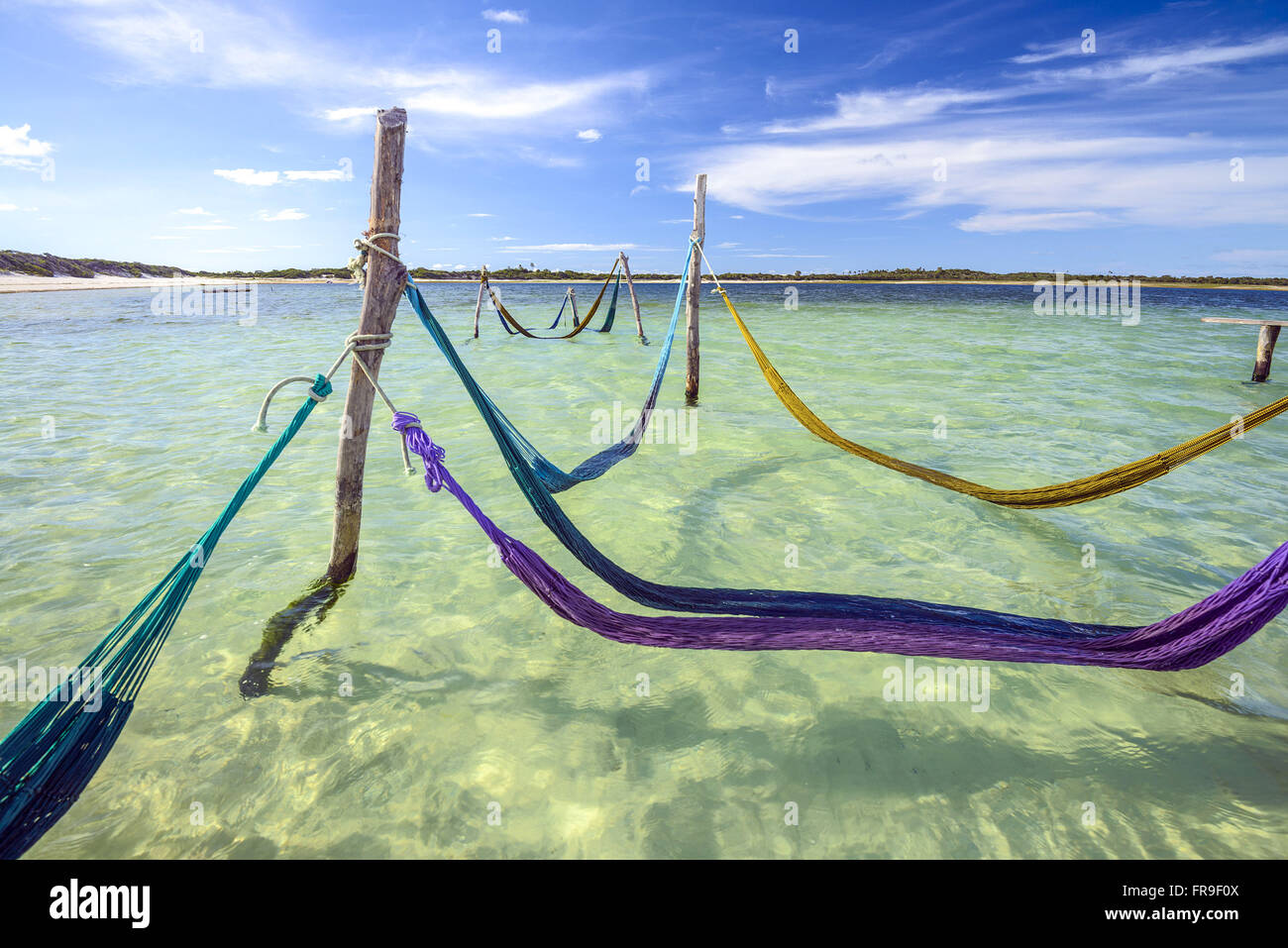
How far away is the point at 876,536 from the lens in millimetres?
4914

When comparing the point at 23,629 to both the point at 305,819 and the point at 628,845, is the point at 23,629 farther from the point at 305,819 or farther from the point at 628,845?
the point at 628,845

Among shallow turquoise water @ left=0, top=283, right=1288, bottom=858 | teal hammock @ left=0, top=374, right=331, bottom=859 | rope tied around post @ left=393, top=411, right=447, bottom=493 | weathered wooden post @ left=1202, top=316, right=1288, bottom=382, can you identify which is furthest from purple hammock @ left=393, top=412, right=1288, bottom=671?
weathered wooden post @ left=1202, top=316, right=1288, bottom=382

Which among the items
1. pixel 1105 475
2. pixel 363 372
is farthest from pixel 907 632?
pixel 363 372

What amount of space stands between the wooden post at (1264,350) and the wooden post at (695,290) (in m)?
10.5

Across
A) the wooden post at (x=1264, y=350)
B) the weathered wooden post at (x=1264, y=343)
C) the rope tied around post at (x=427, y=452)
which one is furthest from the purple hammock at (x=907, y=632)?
the wooden post at (x=1264, y=350)

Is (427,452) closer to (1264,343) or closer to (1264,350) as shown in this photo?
(1264,343)

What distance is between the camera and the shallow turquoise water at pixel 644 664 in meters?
2.33

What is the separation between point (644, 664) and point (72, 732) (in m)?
2.31

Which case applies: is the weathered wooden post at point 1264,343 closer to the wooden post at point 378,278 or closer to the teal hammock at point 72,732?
the wooden post at point 378,278

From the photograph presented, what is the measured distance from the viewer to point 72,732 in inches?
85.4

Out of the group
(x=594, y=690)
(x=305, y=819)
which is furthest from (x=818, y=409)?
(x=305, y=819)

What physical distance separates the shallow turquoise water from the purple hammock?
0.38 metres

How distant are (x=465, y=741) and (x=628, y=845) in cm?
90
